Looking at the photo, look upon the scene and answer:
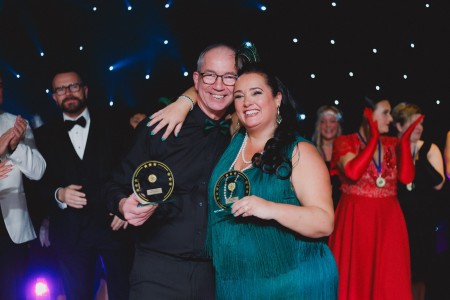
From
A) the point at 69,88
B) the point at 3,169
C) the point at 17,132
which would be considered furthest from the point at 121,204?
the point at 69,88

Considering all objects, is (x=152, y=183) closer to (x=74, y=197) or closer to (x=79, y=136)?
(x=74, y=197)

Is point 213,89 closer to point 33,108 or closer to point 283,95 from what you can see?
point 283,95

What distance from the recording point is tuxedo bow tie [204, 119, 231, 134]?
85.0 inches

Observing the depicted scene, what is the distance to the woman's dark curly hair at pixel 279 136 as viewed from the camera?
73.8 inches

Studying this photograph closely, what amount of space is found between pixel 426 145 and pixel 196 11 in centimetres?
258

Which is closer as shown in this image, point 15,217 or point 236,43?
point 15,217

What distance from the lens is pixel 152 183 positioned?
184 cm

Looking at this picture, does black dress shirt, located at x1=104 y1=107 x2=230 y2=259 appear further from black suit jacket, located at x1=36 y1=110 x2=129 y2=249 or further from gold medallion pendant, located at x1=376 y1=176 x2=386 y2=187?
gold medallion pendant, located at x1=376 y1=176 x2=386 y2=187

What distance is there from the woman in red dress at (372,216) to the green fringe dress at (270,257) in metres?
1.71

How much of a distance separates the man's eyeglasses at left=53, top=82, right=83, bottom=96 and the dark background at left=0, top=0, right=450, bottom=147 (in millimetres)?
1728

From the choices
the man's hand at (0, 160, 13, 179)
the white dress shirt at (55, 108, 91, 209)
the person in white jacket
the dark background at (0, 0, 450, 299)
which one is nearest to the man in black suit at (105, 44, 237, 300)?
the man's hand at (0, 160, 13, 179)

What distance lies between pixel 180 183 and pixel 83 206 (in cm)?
116

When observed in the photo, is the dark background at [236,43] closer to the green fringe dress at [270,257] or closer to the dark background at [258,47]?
the dark background at [258,47]

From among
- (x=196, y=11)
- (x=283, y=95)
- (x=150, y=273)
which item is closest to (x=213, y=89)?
(x=283, y=95)
